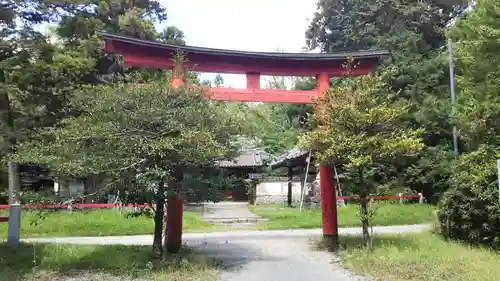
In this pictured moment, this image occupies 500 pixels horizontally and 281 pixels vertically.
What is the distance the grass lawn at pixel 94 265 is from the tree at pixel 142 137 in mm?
735

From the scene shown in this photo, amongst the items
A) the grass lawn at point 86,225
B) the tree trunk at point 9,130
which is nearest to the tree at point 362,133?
the grass lawn at point 86,225

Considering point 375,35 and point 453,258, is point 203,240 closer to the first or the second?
point 453,258

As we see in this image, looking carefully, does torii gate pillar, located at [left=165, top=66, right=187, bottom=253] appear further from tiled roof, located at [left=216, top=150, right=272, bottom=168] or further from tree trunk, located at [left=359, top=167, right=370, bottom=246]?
tiled roof, located at [left=216, top=150, right=272, bottom=168]

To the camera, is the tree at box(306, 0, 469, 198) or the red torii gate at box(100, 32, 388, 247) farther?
the tree at box(306, 0, 469, 198)

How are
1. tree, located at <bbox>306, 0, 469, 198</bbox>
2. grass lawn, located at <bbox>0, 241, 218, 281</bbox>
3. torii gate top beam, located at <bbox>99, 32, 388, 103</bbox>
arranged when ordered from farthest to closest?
tree, located at <bbox>306, 0, 469, 198</bbox> < torii gate top beam, located at <bbox>99, 32, 388, 103</bbox> < grass lawn, located at <bbox>0, 241, 218, 281</bbox>

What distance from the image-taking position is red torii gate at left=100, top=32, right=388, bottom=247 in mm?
11844

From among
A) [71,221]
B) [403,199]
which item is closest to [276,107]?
[403,199]

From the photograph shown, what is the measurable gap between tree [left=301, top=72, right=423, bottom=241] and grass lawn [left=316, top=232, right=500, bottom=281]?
3.04 feet

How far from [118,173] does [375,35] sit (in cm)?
2468

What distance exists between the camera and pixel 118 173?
28.9 feet

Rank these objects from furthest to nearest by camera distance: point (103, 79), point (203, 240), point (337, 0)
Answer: point (337, 0) < point (103, 79) < point (203, 240)

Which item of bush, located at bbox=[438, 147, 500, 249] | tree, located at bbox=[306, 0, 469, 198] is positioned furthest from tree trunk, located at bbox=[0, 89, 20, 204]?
tree, located at bbox=[306, 0, 469, 198]

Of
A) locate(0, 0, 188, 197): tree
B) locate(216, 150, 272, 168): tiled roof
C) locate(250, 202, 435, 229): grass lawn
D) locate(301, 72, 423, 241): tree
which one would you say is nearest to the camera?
locate(301, 72, 423, 241): tree

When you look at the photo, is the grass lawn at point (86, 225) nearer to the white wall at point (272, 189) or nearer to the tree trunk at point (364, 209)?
the tree trunk at point (364, 209)
